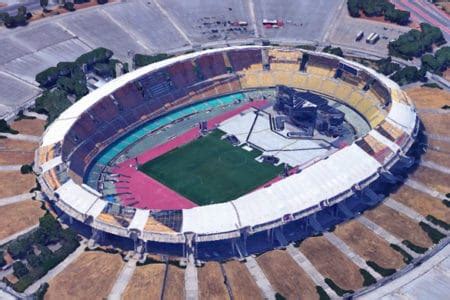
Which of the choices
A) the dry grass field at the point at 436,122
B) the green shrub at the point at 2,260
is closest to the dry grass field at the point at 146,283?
the green shrub at the point at 2,260

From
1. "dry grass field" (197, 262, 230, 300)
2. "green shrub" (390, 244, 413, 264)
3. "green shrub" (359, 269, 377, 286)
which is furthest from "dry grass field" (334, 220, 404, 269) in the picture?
Result: "dry grass field" (197, 262, 230, 300)

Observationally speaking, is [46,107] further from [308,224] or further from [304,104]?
[308,224]

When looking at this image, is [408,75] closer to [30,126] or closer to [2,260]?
[30,126]

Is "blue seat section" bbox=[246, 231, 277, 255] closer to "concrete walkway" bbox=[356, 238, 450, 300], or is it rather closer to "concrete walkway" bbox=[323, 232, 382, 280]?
"concrete walkway" bbox=[323, 232, 382, 280]

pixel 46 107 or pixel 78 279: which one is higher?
pixel 46 107

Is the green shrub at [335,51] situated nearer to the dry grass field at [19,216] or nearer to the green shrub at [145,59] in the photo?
the green shrub at [145,59]

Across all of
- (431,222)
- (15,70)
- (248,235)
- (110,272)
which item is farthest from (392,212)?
(15,70)

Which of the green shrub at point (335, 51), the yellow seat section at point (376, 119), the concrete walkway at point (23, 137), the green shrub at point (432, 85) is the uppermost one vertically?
the green shrub at point (335, 51)
